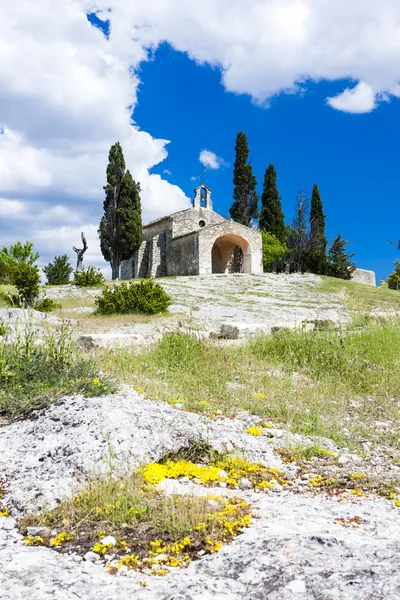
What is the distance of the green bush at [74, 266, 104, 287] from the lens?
2195 cm

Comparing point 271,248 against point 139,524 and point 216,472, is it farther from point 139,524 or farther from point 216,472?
point 139,524

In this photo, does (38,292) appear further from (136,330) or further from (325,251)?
(325,251)

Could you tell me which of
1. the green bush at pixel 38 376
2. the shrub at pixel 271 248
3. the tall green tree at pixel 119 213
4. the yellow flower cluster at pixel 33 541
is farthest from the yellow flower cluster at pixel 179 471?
the shrub at pixel 271 248

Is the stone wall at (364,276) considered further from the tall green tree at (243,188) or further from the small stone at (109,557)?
the small stone at (109,557)

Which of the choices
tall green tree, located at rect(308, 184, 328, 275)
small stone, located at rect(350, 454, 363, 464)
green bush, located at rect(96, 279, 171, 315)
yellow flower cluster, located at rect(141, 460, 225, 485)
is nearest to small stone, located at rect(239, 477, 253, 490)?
yellow flower cluster, located at rect(141, 460, 225, 485)

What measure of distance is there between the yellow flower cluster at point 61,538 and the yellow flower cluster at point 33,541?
0.07m

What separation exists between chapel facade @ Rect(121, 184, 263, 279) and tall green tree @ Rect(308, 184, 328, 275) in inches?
256

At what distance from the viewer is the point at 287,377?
6082mm

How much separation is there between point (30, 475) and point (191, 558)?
54.8 inches

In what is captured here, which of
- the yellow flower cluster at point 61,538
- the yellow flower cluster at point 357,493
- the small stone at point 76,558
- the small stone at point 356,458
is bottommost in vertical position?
the small stone at point 76,558

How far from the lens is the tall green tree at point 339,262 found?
40.6 m

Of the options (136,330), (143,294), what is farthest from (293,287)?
(136,330)

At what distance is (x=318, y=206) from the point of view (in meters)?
44.5

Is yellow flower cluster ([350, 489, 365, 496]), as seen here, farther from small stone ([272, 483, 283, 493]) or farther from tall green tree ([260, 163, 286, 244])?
tall green tree ([260, 163, 286, 244])
